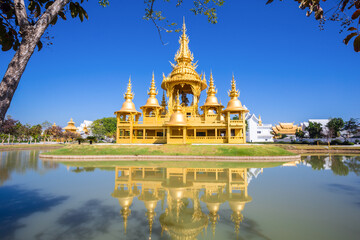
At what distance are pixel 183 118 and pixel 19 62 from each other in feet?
62.7

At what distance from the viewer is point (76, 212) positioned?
4.89 m

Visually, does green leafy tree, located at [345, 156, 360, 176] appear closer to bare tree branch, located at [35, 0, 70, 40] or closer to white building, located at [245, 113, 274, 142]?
bare tree branch, located at [35, 0, 70, 40]

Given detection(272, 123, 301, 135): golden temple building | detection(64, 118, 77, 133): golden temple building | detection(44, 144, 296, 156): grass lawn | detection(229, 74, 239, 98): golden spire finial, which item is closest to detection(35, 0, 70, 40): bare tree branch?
detection(44, 144, 296, 156): grass lawn

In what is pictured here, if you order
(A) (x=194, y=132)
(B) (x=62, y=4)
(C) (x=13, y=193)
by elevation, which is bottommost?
(C) (x=13, y=193)

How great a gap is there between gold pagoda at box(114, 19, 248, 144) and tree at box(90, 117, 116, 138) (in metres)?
35.1

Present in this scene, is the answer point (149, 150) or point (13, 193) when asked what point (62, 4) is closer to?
point (13, 193)

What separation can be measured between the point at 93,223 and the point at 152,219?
1330 millimetres

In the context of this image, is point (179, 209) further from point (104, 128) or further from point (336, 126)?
point (104, 128)

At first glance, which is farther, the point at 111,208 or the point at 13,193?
the point at 13,193

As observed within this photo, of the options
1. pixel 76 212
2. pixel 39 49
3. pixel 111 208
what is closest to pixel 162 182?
pixel 111 208

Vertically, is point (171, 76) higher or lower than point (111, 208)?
higher

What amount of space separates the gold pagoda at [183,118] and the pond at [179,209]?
47.0 ft

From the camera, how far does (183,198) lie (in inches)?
238

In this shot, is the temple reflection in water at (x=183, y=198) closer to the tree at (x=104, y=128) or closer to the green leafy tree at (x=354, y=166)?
the green leafy tree at (x=354, y=166)
